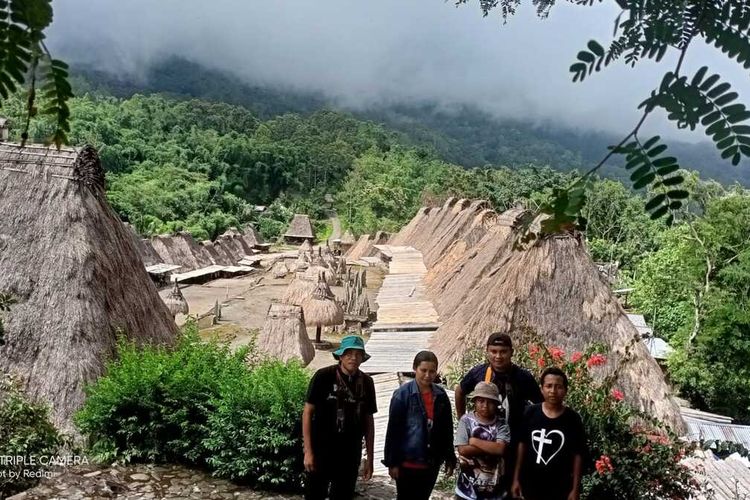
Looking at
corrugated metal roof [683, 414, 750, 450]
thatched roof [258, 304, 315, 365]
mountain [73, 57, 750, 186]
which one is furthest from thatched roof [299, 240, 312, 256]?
mountain [73, 57, 750, 186]

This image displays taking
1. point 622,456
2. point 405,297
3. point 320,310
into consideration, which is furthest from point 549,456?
point 320,310

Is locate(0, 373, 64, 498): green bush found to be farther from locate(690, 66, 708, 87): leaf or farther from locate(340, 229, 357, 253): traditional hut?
locate(340, 229, 357, 253): traditional hut

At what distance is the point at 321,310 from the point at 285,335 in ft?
9.09

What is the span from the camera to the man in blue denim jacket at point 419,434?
10.5 feet

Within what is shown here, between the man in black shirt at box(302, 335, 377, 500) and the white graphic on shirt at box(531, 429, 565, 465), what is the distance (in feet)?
3.04

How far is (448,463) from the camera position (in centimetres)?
334

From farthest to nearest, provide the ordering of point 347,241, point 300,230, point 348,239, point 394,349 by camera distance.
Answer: point 348,239, point 347,241, point 300,230, point 394,349

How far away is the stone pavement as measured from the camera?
13.4ft

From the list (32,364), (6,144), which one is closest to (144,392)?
(32,364)

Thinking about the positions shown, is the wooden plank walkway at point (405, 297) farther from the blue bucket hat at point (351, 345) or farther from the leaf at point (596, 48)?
the leaf at point (596, 48)

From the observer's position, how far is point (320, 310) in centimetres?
1404

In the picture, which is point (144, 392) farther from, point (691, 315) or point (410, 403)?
point (691, 315)

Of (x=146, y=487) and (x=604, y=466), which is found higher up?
(x=604, y=466)

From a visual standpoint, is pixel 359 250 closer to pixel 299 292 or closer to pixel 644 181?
pixel 299 292
